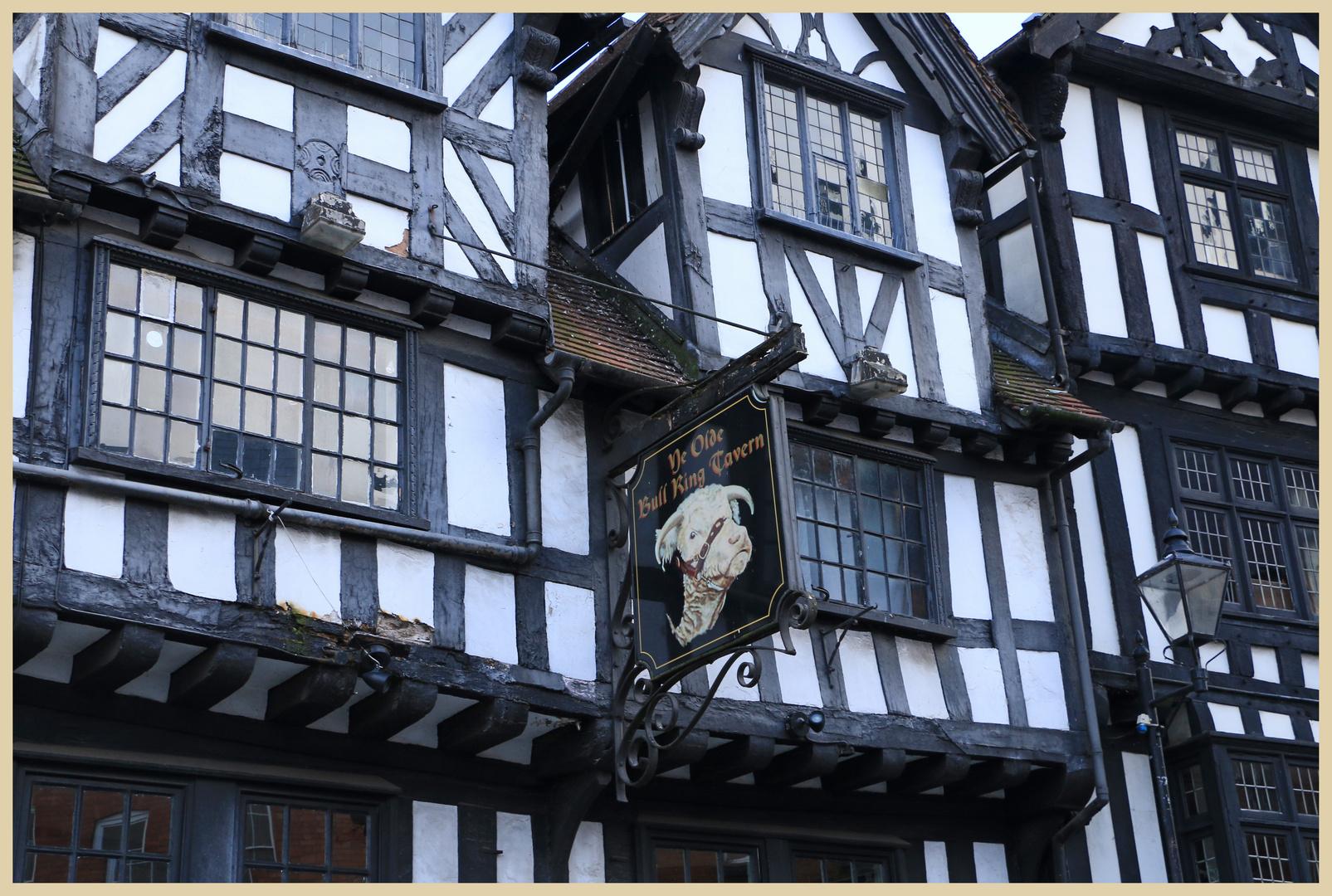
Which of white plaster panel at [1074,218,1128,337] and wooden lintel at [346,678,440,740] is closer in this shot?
wooden lintel at [346,678,440,740]

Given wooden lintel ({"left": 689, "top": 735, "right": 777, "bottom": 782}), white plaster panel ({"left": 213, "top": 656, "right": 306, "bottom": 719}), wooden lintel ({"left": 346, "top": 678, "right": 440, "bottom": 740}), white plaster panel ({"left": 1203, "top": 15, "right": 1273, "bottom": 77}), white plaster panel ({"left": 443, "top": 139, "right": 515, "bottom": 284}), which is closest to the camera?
white plaster panel ({"left": 213, "top": 656, "right": 306, "bottom": 719})

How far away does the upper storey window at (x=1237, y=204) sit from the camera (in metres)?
14.9

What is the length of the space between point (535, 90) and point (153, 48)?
277 cm

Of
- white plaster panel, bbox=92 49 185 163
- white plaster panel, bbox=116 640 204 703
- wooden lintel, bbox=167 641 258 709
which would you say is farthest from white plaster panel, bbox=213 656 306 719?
white plaster panel, bbox=92 49 185 163

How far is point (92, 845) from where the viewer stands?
850 centimetres

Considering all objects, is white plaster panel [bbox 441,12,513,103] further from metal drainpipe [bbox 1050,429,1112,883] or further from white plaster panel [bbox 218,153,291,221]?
metal drainpipe [bbox 1050,429,1112,883]

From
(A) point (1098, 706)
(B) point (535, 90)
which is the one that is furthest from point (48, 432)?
(A) point (1098, 706)

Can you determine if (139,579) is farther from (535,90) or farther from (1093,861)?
(1093,861)

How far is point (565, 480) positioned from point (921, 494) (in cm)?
305

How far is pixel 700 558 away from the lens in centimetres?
931

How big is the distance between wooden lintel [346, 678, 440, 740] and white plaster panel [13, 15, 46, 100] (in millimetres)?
3885

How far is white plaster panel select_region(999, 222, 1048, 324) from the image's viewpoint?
1407 centimetres

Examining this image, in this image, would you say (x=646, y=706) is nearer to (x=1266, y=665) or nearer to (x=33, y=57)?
(x=33, y=57)

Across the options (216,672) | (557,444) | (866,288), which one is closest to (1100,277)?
(866,288)
